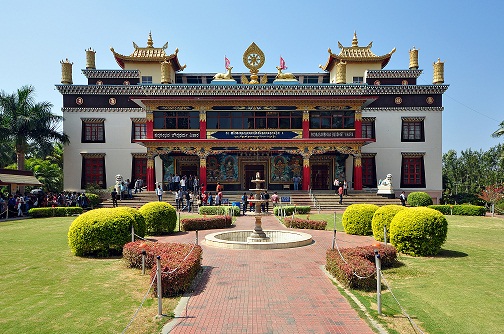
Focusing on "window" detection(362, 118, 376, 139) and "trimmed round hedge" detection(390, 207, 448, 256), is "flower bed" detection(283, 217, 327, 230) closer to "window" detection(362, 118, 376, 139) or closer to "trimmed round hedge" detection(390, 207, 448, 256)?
"trimmed round hedge" detection(390, 207, 448, 256)

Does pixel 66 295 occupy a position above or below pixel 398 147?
below

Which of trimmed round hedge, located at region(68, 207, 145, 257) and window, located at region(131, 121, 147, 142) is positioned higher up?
window, located at region(131, 121, 147, 142)

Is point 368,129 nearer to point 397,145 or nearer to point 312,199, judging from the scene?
point 397,145

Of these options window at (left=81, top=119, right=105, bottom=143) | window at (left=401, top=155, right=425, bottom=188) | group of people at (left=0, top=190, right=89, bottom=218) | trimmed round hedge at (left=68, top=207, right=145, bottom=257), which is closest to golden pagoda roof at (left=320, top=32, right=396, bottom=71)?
window at (left=401, top=155, right=425, bottom=188)

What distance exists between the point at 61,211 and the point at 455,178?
5091cm

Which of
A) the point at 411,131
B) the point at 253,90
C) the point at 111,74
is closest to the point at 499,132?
the point at 411,131

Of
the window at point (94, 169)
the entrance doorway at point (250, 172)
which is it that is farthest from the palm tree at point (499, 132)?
the window at point (94, 169)

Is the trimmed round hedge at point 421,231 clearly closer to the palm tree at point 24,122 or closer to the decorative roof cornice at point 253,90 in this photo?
the decorative roof cornice at point 253,90

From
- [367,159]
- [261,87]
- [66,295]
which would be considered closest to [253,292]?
[66,295]

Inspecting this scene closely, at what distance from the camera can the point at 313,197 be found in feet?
99.6

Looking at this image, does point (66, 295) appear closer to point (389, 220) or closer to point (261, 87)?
point (389, 220)

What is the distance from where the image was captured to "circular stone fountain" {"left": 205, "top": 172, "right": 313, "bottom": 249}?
532 inches

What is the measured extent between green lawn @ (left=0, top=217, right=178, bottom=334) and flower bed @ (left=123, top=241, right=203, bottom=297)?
1.00ft

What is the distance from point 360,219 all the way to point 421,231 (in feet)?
16.6
